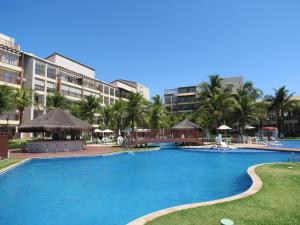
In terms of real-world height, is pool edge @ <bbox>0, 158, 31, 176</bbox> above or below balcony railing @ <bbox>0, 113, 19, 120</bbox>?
below

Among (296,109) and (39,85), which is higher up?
(39,85)

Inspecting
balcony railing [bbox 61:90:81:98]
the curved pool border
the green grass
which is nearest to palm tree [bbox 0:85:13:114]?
balcony railing [bbox 61:90:81:98]

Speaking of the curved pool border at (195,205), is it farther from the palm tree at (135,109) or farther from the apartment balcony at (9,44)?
the apartment balcony at (9,44)

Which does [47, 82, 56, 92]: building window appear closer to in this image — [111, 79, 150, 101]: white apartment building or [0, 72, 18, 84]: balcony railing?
[0, 72, 18, 84]: balcony railing

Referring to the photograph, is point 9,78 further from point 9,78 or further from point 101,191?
point 101,191

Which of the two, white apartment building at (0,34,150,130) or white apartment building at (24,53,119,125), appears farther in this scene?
white apartment building at (24,53,119,125)

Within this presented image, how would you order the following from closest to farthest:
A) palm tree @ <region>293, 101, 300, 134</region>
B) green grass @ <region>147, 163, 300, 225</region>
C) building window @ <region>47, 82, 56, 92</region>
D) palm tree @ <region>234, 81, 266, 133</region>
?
green grass @ <region>147, 163, 300, 225</region> → palm tree @ <region>234, 81, 266, 133</region> → building window @ <region>47, 82, 56, 92</region> → palm tree @ <region>293, 101, 300, 134</region>

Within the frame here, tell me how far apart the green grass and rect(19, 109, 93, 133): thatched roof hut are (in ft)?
74.9

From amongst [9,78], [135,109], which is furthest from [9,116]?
[135,109]

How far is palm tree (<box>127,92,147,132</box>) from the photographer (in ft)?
116

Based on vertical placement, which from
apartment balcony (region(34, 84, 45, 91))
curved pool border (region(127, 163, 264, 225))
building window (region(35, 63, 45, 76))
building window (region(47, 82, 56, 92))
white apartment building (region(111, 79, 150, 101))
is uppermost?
white apartment building (region(111, 79, 150, 101))

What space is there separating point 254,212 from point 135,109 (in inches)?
1164

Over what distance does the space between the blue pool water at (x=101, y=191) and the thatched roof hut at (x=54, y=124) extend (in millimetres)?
10004

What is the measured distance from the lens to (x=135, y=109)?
Answer: 116 feet
